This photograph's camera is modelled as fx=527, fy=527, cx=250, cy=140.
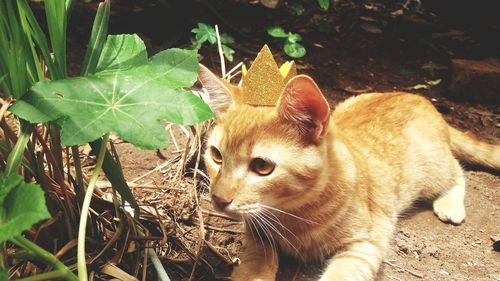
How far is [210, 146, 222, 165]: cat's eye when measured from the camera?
1819mm

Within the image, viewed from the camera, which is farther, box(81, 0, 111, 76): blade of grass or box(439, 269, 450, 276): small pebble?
box(439, 269, 450, 276): small pebble

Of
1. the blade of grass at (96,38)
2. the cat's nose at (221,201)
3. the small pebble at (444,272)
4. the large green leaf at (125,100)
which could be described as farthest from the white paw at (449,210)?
the blade of grass at (96,38)

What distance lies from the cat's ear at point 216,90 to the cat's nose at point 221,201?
389 millimetres

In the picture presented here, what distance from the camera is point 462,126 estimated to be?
3.02 meters

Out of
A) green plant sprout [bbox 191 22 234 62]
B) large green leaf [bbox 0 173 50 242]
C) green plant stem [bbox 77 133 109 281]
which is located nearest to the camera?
large green leaf [bbox 0 173 50 242]

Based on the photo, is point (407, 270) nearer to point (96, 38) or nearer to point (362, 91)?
point (96, 38)

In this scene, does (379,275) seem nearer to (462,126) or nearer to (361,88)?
(462,126)

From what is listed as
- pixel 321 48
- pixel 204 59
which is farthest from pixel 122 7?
pixel 321 48

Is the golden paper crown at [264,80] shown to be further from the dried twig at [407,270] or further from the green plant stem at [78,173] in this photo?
the dried twig at [407,270]

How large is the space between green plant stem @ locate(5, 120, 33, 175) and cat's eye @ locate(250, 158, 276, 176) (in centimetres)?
66

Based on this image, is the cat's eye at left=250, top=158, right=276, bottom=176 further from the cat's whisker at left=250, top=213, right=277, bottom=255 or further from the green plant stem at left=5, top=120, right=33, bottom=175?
the green plant stem at left=5, top=120, right=33, bottom=175

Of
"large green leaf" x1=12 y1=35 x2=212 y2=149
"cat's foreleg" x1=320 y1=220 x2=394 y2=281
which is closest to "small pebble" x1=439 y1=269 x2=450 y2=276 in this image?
"cat's foreleg" x1=320 y1=220 x2=394 y2=281

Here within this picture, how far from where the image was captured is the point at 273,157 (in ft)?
5.40

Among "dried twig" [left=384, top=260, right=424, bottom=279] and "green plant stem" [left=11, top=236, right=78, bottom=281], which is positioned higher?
"green plant stem" [left=11, top=236, right=78, bottom=281]
